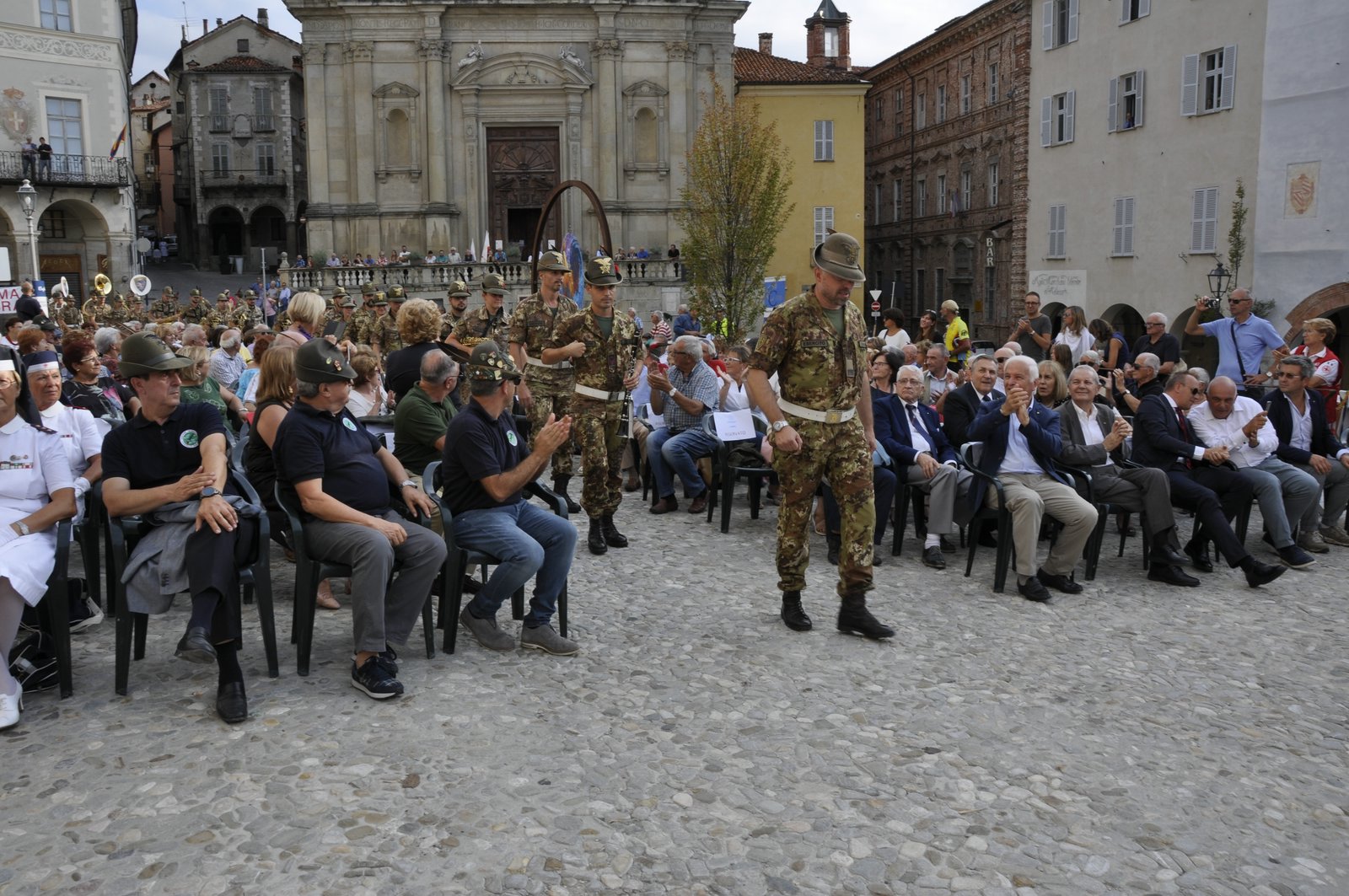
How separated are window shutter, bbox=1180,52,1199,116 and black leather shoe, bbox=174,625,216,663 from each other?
1033 inches

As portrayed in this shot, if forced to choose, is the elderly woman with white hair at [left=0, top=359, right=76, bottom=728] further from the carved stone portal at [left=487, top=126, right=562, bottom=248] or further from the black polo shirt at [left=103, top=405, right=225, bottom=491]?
the carved stone portal at [left=487, top=126, right=562, bottom=248]

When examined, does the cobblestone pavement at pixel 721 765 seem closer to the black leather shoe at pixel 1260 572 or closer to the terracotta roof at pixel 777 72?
the black leather shoe at pixel 1260 572

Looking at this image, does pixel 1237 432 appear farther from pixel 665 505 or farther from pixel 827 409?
pixel 665 505


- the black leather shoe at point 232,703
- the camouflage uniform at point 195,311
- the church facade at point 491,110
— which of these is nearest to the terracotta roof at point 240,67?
the church facade at point 491,110

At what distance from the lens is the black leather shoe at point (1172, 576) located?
27.0 feet

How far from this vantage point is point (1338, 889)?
4.10 m

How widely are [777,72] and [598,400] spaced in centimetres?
4153

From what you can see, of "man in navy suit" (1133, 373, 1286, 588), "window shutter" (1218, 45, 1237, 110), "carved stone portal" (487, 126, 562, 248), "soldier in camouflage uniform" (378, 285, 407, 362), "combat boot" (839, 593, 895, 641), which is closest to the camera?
"combat boot" (839, 593, 895, 641)

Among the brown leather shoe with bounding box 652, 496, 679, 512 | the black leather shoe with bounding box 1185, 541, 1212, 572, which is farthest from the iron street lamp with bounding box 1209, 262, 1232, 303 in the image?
the brown leather shoe with bounding box 652, 496, 679, 512

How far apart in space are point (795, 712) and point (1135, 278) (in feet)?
86.4

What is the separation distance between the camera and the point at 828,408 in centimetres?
673

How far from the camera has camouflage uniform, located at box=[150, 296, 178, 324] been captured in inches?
834

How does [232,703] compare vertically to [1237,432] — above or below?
below

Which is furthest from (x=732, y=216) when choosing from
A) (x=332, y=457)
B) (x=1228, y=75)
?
(x=332, y=457)
